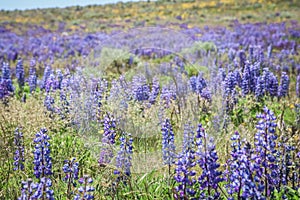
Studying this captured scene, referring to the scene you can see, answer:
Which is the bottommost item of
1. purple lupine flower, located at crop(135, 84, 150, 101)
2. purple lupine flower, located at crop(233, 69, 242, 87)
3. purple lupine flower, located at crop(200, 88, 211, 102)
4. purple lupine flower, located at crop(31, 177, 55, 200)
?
purple lupine flower, located at crop(200, 88, 211, 102)

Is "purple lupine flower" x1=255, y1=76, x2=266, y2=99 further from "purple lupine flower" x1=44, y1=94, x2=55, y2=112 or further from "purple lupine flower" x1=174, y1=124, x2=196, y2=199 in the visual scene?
"purple lupine flower" x1=174, y1=124, x2=196, y2=199

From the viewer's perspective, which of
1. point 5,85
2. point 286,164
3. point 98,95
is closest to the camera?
point 286,164

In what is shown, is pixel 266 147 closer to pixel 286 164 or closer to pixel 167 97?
pixel 286 164

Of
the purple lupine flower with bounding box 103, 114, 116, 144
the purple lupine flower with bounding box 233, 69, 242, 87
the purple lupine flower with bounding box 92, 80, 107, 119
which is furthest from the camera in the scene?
the purple lupine flower with bounding box 233, 69, 242, 87

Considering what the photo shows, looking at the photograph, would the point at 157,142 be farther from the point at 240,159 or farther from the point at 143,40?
the point at 143,40

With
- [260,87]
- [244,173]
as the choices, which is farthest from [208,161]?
[260,87]

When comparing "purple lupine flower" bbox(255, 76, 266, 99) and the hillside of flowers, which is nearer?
the hillside of flowers

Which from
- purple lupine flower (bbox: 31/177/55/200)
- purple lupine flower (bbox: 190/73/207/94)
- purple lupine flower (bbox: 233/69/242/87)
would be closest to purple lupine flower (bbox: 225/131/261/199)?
purple lupine flower (bbox: 31/177/55/200)

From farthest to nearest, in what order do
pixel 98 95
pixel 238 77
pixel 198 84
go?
pixel 238 77 → pixel 198 84 → pixel 98 95

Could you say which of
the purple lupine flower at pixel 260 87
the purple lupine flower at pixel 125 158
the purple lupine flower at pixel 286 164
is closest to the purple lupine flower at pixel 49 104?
the purple lupine flower at pixel 125 158

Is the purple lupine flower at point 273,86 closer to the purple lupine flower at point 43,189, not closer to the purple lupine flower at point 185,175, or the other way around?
the purple lupine flower at point 185,175

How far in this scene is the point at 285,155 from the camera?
2.69 metres

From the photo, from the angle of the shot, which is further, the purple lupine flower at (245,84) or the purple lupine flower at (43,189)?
the purple lupine flower at (245,84)

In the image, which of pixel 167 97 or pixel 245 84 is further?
pixel 245 84
